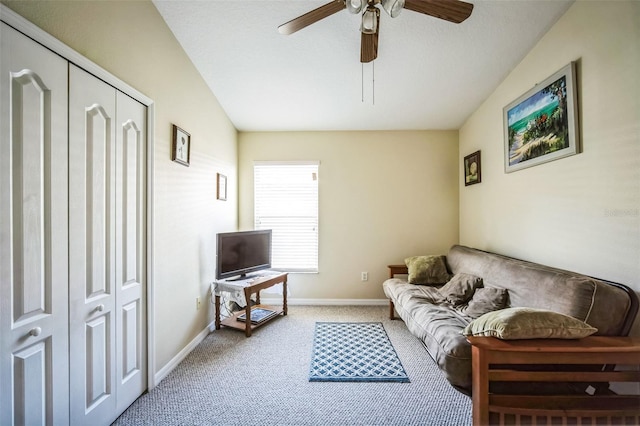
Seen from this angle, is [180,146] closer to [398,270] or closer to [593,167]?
[398,270]

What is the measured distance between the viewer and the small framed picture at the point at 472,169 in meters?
3.06

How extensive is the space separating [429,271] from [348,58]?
2.40 m

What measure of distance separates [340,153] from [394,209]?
1.12 metres

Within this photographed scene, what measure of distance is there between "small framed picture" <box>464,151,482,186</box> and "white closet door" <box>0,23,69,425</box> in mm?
3635

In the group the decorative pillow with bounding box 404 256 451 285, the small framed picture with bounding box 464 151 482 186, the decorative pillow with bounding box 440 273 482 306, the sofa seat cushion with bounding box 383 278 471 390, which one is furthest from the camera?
the small framed picture with bounding box 464 151 482 186

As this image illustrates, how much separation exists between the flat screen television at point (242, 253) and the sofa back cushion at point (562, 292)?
2.42 meters

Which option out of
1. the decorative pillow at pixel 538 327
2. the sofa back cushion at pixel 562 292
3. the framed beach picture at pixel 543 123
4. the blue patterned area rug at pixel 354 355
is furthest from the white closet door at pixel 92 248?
the framed beach picture at pixel 543 123

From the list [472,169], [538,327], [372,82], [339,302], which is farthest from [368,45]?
[339,302]

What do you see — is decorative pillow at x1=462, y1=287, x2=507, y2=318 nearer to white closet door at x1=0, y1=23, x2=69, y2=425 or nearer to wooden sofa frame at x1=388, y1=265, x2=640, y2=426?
wooden sofa frame at x1=388, y1=265, x2=640, y2=426

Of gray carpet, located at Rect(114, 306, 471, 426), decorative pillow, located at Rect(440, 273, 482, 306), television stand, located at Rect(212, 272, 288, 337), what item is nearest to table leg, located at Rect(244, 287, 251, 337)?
television stand, located at Rect(212, 272, 288, 337)

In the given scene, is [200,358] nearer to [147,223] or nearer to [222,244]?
[222,244]

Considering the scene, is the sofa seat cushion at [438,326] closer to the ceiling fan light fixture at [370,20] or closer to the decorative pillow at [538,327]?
the decorative pillow at [538,327]

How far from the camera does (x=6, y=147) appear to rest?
103 cm

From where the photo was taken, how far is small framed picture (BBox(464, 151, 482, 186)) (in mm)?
3062
